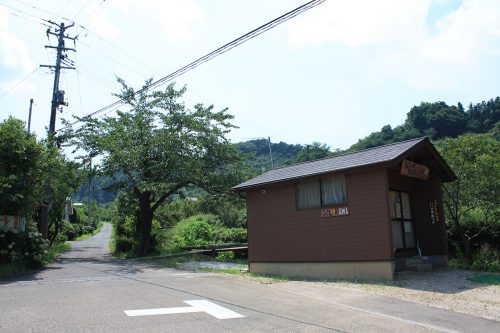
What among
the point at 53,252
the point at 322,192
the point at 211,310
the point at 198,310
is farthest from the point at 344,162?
the point at 53,252

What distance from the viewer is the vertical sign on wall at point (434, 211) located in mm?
14281

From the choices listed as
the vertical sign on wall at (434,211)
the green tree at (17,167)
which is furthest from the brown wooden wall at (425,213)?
the green tree at (17,167)

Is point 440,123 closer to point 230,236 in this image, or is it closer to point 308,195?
point 230,236

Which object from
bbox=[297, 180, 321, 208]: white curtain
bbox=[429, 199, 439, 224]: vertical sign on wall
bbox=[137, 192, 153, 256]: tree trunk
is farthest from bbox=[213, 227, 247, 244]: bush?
bbox=[429, 199, 439, 224]: vertical sign on wall

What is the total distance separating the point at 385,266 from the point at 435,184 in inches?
183

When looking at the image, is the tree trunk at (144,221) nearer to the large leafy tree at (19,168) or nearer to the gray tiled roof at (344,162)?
the large leafy tree at (19,168)

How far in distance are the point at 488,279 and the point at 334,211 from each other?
4330 mm

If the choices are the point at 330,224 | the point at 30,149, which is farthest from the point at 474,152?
the point at 30,149

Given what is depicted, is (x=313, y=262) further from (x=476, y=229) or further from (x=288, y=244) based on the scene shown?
(x=476, y=229)

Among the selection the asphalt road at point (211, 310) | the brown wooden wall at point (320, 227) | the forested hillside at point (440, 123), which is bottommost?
the asphalt road at point (211, 310)

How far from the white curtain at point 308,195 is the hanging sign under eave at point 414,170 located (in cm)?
262

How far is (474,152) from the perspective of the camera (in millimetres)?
14211

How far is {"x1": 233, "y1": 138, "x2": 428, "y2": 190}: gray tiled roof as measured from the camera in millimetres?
12031

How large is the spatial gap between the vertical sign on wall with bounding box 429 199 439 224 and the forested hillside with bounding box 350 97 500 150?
38.1 metres
